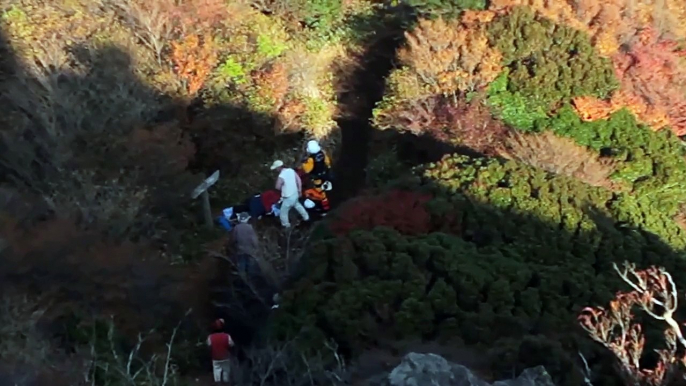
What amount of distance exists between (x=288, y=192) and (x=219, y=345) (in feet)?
11.1

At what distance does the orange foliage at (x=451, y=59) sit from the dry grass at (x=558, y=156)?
1.65 m

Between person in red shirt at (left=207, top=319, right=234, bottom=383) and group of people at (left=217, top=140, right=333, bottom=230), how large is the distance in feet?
10.6

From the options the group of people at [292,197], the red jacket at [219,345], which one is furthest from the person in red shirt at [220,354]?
the group of people at [292,197]

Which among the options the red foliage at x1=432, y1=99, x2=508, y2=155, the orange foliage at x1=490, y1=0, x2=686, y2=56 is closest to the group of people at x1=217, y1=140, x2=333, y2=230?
the red foliage at x1=432, y1=99, x2=508, y2=155

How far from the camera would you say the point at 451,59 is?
13.8 m

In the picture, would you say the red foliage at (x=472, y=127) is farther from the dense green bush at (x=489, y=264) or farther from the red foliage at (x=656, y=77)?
the red foliage at (x=656, y=77)

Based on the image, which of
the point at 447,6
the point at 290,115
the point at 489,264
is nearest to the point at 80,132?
the point at 290,115

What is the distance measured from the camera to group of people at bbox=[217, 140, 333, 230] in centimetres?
1127

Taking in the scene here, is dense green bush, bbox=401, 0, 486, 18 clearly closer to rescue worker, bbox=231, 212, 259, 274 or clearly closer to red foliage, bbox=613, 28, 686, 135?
red foliage, bbox=613, 28, 686, 135

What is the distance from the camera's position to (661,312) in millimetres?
7809

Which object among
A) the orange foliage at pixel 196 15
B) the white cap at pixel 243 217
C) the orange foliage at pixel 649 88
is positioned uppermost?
the orange foliage at pixel 196 15

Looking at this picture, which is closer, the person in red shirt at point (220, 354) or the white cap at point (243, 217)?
the person in red shirt at point (220, 354)

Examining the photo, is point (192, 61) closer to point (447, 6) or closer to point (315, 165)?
point (315, 165)

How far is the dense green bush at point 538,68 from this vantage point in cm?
1343
